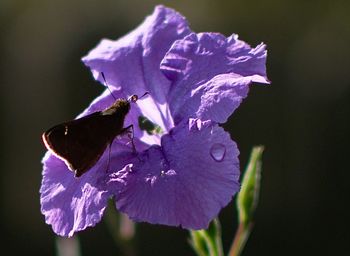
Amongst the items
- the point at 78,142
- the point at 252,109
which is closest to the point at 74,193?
the point at 78,142

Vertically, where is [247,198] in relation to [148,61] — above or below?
below

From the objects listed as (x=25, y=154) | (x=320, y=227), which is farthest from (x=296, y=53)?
(x=25, y=154)

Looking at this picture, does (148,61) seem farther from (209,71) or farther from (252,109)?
(252,109)

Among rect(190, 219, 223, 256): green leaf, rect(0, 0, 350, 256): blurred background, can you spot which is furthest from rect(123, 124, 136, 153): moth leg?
rect(0, 0, 350, 256): blurred background

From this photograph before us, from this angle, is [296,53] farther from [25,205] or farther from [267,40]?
[25,205]

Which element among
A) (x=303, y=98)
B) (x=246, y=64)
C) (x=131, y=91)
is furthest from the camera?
(x=303, y=98)

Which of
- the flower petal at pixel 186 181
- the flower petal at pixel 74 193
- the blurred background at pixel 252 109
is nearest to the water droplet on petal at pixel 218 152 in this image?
the flower petal at pixel 186 181

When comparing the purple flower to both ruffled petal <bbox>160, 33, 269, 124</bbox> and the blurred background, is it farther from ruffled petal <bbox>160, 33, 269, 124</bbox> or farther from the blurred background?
the blurred background
